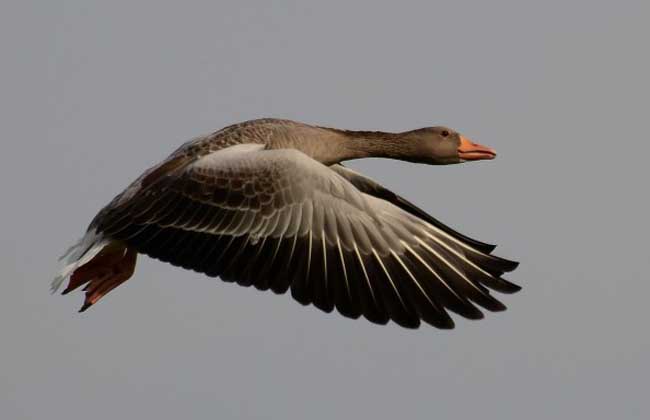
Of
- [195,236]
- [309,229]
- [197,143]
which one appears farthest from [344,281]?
[197,143]

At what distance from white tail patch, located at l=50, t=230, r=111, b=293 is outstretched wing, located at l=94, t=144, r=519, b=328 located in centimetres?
55

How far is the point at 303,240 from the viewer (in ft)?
46.9

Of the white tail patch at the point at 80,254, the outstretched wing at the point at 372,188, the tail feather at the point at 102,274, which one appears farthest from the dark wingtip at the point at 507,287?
the tail feather at the point at 102,274

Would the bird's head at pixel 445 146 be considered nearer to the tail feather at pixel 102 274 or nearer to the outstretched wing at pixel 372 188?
the outstretched wing at pixel 372 188

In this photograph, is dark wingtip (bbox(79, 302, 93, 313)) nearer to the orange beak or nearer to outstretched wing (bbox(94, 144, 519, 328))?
outstretched wing (bbox(94, 144, 519, 328))

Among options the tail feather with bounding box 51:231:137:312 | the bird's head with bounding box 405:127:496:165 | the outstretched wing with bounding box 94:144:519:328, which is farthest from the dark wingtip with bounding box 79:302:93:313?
the bird's head with bounding box 405:127:496:165

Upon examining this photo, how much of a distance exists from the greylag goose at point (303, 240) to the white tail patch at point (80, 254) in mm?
22

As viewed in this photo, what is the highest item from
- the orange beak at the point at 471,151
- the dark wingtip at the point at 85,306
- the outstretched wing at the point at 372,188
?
the orange beak at the point at 471,151

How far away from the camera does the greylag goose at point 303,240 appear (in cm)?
1409

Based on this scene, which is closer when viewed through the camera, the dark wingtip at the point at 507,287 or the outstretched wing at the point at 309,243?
the outstretched wing at the point at 309,243

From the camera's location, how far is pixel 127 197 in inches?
618

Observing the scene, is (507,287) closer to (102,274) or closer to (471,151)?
(471,151)

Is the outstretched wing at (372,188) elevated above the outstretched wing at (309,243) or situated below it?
above

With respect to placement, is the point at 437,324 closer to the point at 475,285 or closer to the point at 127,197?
the point at 475,285
